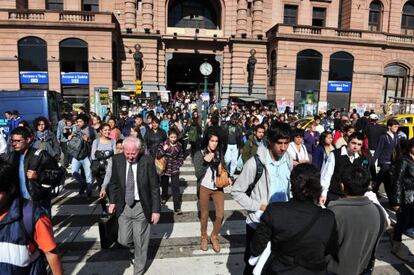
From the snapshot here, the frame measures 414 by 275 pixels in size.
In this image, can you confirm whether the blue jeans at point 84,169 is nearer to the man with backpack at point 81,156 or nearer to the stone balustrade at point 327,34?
the man with backpack at point 81,156

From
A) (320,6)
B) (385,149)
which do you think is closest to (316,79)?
(320,6)

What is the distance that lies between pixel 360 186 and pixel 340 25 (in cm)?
3319

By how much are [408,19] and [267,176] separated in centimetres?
3611

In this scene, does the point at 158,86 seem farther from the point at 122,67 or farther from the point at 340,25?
the point at 340,25

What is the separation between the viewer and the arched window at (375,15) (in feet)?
99.9

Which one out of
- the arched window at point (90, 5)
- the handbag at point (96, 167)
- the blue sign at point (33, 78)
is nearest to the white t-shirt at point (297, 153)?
the handbag at point (96, 167)

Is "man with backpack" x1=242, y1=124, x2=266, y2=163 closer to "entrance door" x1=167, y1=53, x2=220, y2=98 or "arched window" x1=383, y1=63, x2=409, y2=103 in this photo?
"entrance door" x1=167, y1=53, x2=220, y2=98

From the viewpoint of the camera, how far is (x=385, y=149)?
24.2ft

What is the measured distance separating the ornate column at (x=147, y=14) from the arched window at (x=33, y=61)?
8263mm

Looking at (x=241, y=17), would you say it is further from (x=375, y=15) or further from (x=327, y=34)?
(x=375, y=15)

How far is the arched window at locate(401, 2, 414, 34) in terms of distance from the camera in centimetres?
3118

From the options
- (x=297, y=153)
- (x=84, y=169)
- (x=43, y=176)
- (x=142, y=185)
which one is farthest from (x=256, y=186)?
(x=84, y=169)

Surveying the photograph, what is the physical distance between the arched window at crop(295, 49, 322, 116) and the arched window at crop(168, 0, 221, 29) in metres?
9.20

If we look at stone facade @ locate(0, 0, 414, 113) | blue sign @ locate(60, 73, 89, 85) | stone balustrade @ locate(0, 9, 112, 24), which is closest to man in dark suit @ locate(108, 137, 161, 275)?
stone facade @ locate(0, 0, 414, 113)
